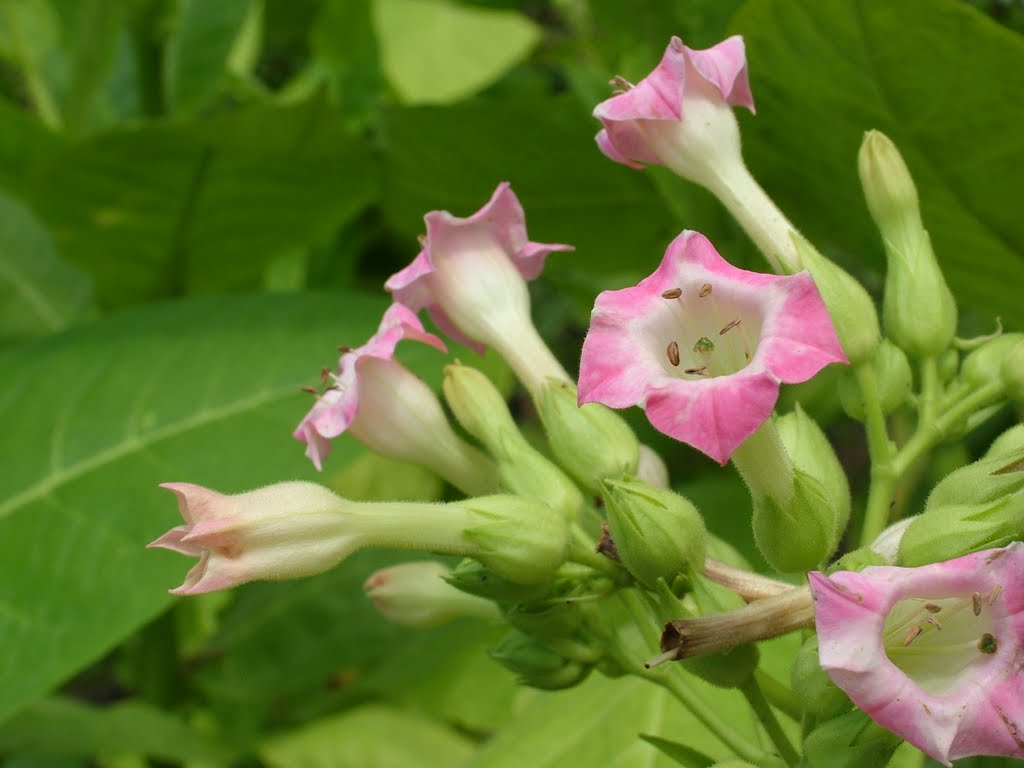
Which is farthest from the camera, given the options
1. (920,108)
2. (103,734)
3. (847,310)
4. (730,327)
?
(103,734)

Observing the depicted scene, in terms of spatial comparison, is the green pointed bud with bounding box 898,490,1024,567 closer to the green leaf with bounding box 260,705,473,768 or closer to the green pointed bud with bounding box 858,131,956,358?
the green pointed bud with bounding box 858,131,956,358

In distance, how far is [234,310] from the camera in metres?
1.37

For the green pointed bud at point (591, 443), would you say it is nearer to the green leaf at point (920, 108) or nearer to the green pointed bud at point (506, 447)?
the green pointed bud at point (506, 447)

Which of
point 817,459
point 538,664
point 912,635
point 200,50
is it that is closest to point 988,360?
point 817,459

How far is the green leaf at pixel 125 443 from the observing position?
3.70 feet

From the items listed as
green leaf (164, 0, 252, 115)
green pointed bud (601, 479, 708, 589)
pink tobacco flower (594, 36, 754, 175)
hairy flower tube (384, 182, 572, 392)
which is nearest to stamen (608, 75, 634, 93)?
pink tobacco flower (594, 36, 754, 175)

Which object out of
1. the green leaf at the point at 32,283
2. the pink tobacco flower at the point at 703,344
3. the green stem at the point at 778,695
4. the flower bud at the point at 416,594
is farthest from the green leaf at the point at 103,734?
the pink tobacco flower at the point at 703,344

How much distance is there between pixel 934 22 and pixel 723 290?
18.9 inches

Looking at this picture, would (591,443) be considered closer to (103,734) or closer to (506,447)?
(506,447)

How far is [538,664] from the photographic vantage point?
0.78 metres

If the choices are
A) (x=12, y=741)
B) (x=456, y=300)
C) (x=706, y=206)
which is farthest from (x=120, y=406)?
(x=706, y=206)

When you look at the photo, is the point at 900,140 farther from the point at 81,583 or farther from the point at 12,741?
the point at 12,741

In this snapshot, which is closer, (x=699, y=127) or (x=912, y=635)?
(x=912, y=635)

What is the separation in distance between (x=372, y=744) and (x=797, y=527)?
99 centimetres
